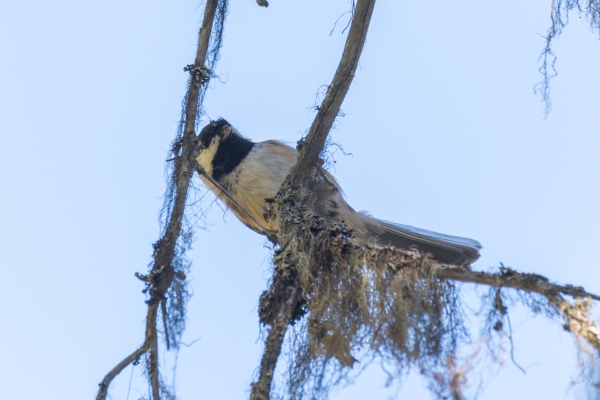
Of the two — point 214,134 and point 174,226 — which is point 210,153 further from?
point 174,226

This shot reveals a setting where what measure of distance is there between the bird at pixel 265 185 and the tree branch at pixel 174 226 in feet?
3.48

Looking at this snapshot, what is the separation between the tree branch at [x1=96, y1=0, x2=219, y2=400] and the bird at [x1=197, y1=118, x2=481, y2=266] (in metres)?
1.06

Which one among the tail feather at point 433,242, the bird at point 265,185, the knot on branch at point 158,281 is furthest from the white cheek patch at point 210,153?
the knot on branch at point 158,281

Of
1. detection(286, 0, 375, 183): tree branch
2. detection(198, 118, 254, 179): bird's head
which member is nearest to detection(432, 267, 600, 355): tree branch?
detection(286, 0, 375, 183): tree branch

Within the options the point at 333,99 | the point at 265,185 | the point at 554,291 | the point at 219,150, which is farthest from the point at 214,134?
the point at 554,291

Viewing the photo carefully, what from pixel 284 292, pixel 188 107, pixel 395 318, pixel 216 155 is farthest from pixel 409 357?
pixel 216 155

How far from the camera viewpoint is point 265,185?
443 centimetres

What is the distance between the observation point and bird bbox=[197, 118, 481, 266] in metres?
4.35

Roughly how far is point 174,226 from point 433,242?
1858 millimetres

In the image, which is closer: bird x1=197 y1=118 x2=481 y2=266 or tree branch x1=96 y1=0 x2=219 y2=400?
tree branch x1=96 y1=0 x2=219 y2=400

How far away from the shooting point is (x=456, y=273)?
2668 mm

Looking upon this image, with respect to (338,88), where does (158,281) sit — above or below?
below

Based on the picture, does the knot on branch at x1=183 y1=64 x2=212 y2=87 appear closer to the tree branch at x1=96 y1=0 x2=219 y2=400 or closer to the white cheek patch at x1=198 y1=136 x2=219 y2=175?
the tree branch at x1=96 y1=0 x2=219 y2=400

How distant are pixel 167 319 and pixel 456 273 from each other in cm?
115
